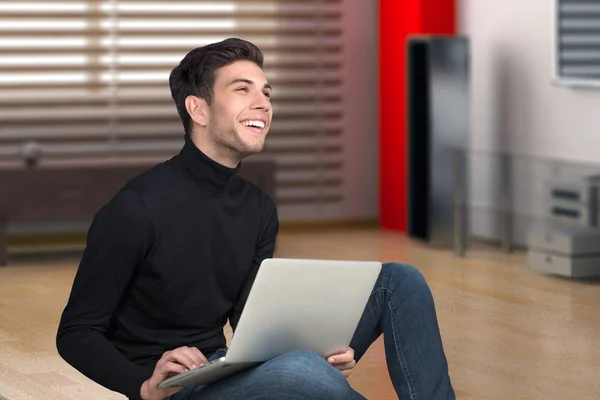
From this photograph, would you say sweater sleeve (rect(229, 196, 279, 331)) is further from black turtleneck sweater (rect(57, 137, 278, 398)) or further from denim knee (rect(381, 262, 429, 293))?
denim knee (rect(381, 262, 429, 293))

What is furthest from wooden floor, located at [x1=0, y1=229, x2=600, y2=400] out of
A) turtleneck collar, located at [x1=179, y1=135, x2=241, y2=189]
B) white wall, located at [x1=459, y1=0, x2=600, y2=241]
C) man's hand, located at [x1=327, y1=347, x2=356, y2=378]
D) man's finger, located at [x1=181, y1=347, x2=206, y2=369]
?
man's finger, located at [x1=181, y1=347, x2=206, y2=369]

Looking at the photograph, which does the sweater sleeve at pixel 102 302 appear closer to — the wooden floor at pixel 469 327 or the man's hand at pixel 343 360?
the man's hand at pixel 343 360

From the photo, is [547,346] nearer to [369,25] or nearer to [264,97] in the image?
[264,97]

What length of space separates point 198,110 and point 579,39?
4.11 meters

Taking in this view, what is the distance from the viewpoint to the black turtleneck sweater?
7.10 feet

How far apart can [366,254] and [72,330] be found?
14.3 ft

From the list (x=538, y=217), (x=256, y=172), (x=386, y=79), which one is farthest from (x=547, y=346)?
(x=386, y=79)

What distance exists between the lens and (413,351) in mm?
2379

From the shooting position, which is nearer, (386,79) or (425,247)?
(425,247)

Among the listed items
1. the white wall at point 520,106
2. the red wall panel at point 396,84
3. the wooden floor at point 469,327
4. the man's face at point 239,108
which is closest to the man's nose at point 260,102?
the man's face at point 239,108


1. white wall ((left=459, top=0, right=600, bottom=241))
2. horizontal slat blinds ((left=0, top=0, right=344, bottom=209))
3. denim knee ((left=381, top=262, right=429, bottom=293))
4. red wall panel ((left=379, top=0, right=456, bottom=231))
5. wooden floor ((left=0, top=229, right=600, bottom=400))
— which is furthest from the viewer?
red wall panel ((left=379, top=0, right=456, bottom=231))

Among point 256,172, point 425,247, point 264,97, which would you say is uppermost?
point 264,97

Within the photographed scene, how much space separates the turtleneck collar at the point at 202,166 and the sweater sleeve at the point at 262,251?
13cm

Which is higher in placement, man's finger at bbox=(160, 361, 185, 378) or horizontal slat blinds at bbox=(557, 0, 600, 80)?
horizontal slat blinds at bbox=(557, 0, 600, 80)
